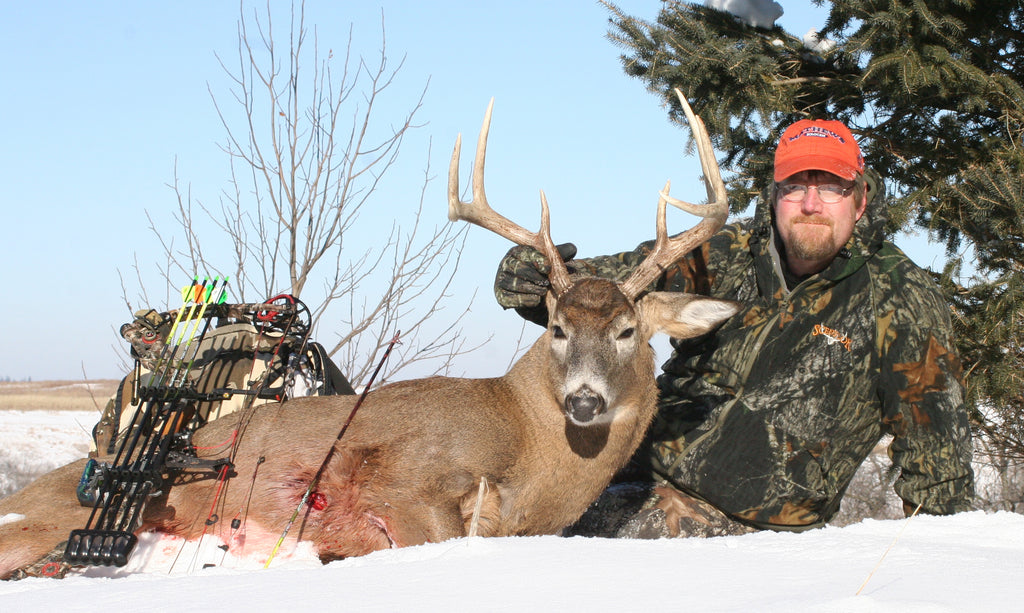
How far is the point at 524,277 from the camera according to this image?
4707 mm

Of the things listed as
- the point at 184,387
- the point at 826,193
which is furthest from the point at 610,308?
the point at 184,387

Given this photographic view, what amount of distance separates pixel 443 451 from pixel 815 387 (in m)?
2.15

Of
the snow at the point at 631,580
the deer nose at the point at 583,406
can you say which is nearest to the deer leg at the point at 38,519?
the snow at the point at 631,580

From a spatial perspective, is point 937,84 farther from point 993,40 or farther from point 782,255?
point 782,255

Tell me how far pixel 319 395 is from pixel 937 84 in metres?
4.67

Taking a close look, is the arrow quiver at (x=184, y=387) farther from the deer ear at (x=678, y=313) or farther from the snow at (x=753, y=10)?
the snow at (x=753, y=10)

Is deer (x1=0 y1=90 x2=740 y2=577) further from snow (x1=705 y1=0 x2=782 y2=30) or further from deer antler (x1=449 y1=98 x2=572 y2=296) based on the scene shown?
snow (x1=705 y1=0 x2=782 y2=30)

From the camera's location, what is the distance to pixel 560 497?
429cm

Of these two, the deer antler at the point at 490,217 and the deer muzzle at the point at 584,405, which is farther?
the deer antler at the point at 490,217

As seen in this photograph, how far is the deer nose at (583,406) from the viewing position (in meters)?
3.92

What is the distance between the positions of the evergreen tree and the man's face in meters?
1.08

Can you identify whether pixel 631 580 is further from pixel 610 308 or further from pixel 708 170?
pixel 708 170

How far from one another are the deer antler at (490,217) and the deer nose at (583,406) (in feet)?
2.50

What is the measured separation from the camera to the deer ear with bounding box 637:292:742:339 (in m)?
4.70
